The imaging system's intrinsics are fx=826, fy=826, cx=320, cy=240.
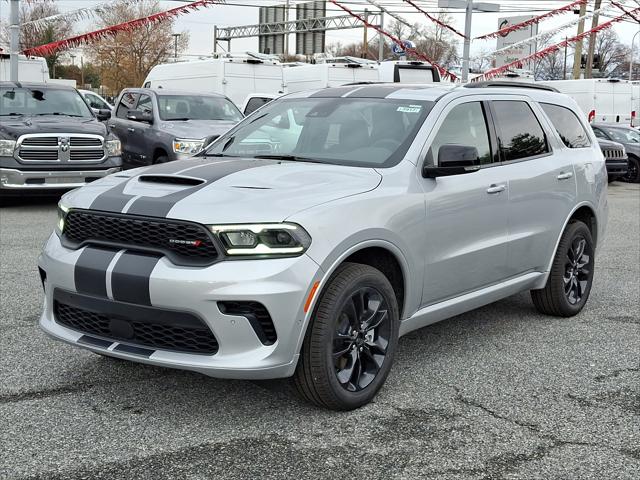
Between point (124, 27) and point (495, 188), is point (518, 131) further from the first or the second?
point (124, 27)

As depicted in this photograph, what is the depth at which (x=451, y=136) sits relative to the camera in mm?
5152

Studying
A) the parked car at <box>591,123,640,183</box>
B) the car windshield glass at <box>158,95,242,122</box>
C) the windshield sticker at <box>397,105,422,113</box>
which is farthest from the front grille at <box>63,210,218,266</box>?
the parked car at <box>591,123,640,183</box>

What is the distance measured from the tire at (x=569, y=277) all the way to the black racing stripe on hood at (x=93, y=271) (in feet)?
11.6

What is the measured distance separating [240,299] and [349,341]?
737 mm

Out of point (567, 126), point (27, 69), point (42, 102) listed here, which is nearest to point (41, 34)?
point (27, 69)

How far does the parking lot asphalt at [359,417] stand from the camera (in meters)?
3.63

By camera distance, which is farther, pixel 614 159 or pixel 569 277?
pixel 614 159

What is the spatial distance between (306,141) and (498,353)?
1.88 metres

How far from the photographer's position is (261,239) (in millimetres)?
3869

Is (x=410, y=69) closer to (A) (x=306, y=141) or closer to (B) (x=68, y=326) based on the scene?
(A) (x=306, y=141)

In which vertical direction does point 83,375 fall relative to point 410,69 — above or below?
below

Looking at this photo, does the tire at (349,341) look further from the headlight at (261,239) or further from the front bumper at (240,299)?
the headlight at (261,239)

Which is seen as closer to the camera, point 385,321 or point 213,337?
point 213,337

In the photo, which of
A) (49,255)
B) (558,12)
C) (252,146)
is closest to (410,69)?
(558,12)
